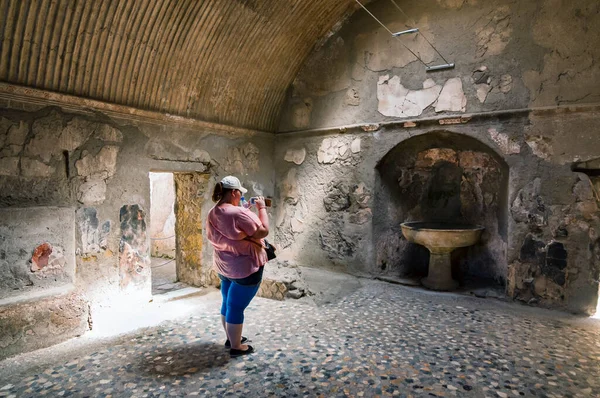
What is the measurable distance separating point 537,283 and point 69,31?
6192mm

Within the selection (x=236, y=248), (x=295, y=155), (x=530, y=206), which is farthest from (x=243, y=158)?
(x=530, y=206)

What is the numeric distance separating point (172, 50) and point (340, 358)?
13.7 ft

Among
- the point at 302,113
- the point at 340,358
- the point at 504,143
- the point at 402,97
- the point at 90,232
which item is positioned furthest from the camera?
the point at 302,113

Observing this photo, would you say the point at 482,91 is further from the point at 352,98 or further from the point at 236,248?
the point at 236,248

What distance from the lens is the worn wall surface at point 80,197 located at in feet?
12.3

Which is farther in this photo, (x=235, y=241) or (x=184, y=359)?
(x=184, y=359)

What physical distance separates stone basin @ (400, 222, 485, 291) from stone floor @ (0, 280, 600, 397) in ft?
3.28

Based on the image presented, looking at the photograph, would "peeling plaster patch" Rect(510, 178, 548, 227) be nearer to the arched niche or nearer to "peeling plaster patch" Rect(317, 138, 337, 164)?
the arched niche

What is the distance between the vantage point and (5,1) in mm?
3398

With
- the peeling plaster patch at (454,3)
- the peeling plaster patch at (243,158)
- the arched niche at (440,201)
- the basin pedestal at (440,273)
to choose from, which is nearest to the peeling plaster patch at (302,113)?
the peeling plaster patch at (243,158)

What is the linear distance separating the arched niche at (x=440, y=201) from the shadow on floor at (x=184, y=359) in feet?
11.1

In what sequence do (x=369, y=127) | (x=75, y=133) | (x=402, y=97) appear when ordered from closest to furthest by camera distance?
(x=75, y=133), (x=402, y=97), (x=369, y=127)

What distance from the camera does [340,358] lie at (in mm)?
→ 3490

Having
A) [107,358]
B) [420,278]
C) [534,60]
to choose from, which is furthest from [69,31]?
[420,278]
